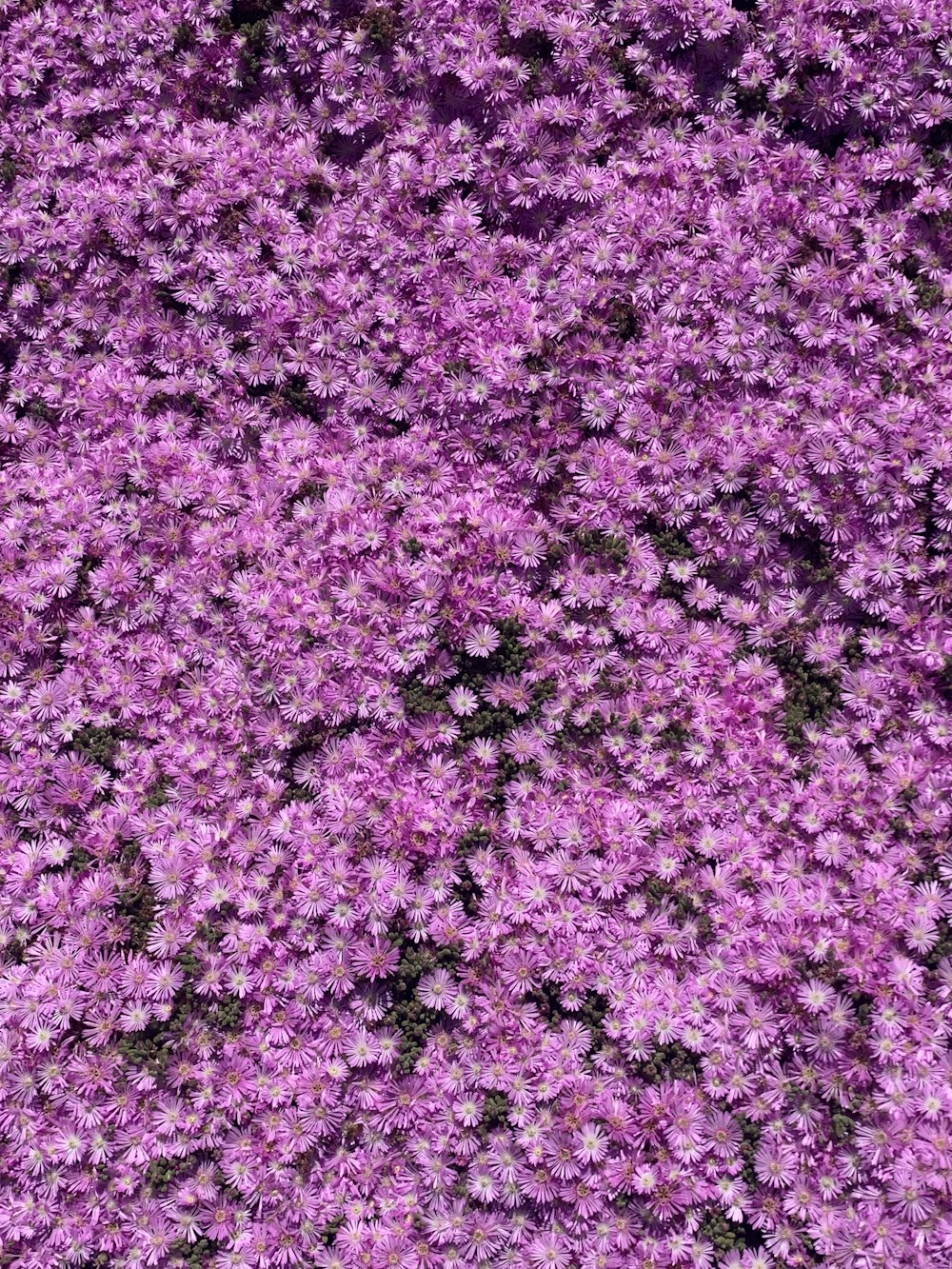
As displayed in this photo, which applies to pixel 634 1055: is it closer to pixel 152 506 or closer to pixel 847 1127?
pixel 847 1127

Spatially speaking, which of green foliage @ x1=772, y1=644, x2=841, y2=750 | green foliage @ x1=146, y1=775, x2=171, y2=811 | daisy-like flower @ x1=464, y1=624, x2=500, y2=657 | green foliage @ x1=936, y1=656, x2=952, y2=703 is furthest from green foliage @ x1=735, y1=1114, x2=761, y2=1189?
green foliage @ x1=146, y1=775, x2=171, y2=811

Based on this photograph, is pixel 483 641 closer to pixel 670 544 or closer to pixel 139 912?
pixel 670 544

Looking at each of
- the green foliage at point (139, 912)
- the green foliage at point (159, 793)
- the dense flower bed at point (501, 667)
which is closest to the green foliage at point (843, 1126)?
the dense flower bed at point (501, 667)

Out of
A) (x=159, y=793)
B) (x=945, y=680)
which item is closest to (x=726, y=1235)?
(x=945, y=680)

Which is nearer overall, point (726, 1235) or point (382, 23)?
point (726, 1235)

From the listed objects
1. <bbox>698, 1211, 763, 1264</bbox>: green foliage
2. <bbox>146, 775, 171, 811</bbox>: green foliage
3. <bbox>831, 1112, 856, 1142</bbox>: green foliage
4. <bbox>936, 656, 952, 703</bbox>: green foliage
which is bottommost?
<bbox>698, 1211, 763, 1264</bbox>: green foliage

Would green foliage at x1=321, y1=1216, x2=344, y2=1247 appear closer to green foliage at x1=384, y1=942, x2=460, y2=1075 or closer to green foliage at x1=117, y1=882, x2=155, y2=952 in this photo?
green foliage at x1=384, y1=942, x2=460, y2=1075
